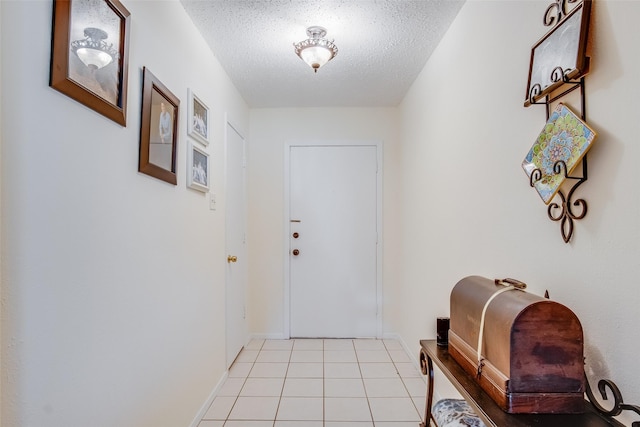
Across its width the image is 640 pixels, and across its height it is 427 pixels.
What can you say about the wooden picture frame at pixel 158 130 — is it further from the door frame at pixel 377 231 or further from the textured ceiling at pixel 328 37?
the door frame at pixel 377 231

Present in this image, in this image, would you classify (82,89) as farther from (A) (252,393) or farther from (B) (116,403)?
(A) (252,393)

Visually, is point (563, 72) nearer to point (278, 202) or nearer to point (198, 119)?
point (198, 119)

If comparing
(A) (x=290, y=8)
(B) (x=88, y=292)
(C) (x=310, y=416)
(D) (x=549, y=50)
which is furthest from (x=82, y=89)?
(C) (x=310, y=416)

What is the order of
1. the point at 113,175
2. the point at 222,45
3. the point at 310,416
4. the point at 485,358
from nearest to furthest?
the point at 485,358 < the point at 113,175 < the point at 310,416 < the point at 222,45

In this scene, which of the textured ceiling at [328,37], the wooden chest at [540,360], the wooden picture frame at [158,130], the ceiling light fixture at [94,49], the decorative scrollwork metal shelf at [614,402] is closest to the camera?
the decorative scrollwork metal shelf at [614,402]

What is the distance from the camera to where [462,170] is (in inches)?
72.3

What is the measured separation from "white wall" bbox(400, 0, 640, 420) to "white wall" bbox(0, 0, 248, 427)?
1.45 metres

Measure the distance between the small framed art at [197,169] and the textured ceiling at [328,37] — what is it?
28.9 inches

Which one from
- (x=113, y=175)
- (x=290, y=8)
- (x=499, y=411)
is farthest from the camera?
(x=290, y=8)

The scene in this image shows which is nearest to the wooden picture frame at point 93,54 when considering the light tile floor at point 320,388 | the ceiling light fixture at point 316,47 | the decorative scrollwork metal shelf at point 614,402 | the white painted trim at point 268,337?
the ceiling light fixture at point 316,47

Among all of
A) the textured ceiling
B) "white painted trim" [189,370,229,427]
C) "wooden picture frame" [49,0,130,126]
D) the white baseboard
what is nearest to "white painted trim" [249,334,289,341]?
the white baseboard

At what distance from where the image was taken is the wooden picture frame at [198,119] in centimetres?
191

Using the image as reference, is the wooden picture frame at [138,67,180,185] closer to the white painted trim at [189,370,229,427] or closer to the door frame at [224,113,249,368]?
the door frame at [224,113,249,368]

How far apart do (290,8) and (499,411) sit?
6.45 feet
